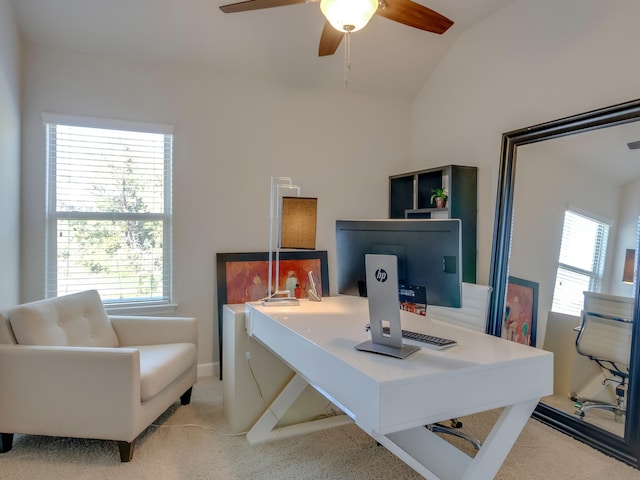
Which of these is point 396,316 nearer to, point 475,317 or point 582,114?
point 475,317

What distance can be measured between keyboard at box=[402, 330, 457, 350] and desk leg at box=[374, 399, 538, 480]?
1.03 feet

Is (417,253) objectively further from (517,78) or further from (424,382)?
(517,78)

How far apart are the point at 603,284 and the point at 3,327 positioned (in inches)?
136

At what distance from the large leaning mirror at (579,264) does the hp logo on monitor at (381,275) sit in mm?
1758

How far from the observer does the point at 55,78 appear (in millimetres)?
3158

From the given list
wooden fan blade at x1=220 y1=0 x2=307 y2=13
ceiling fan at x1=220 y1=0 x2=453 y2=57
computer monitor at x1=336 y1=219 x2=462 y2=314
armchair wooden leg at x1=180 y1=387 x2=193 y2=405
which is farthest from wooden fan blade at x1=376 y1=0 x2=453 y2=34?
armchair wooden leg at x1=180 y1=387 x2=193 y2=405

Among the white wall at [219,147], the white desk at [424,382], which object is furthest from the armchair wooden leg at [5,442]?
the white desk at [424,382]

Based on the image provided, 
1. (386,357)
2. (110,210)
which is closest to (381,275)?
(386,357)

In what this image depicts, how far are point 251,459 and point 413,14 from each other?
8.03ft

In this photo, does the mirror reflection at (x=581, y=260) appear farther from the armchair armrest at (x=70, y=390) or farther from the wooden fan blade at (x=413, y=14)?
the armchair armrest at (x=70, y=390)

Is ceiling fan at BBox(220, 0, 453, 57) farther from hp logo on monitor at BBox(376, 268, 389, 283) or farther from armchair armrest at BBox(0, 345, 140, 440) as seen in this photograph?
armchair armrest at BBox(0, 345, 140, 440)

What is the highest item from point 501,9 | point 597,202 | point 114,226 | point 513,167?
point 501,9

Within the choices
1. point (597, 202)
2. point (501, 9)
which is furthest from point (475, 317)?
point (501, 9)

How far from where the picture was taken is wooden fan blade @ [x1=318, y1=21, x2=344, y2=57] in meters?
2.27
